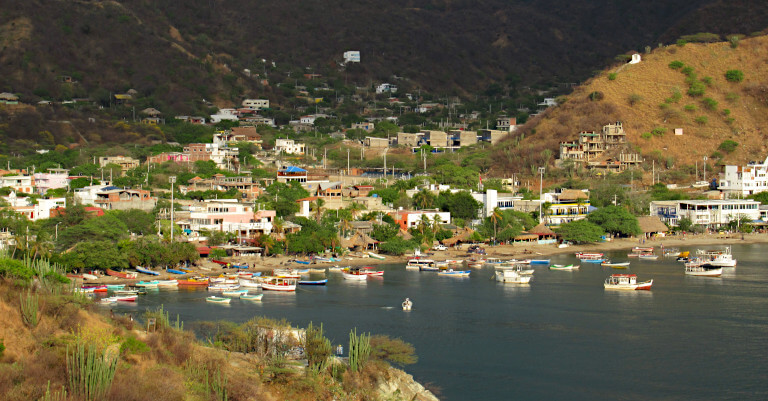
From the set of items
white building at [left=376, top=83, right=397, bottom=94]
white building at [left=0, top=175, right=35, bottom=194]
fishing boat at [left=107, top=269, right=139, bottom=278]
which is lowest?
fishing boat at [left=107, top=269, right=139, bottom=278]

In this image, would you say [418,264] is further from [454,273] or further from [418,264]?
[454,273]

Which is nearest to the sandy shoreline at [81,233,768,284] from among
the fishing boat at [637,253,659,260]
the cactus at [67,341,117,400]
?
the fishing boat at [637,253,659,260]

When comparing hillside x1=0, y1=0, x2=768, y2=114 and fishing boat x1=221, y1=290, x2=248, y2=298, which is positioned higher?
hillside x1=0, y1=0, x2=768, y2=114

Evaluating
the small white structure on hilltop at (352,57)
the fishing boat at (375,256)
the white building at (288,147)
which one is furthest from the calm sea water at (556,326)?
the small white structure on hilltop at (352,57)

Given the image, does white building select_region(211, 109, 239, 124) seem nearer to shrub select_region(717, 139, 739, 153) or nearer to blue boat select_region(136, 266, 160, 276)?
shrub select_region(717, 139, 739, 153)

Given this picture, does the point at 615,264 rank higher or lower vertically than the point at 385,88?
lower

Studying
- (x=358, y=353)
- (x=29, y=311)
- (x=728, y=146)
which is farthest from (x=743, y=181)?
(x=29, y=311)

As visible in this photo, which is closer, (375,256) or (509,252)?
(375,256)
